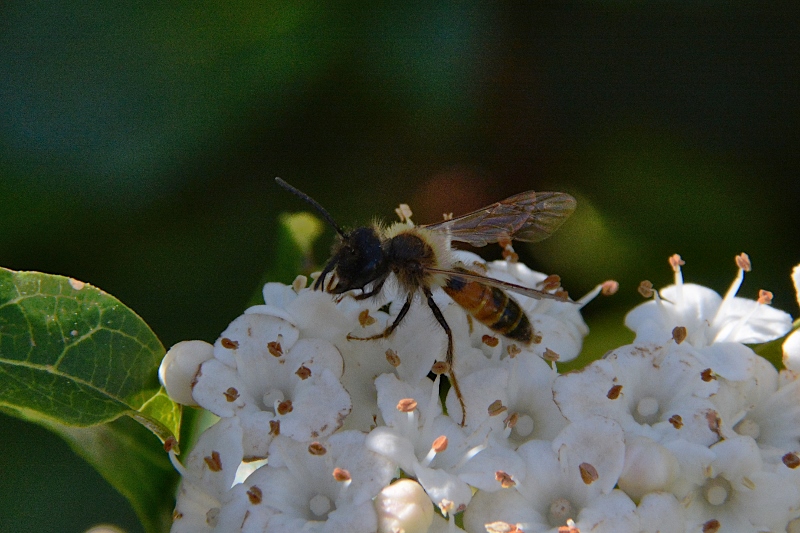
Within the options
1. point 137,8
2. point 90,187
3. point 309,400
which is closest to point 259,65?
point 137,8

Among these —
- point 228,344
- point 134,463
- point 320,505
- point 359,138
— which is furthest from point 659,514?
point 359,138

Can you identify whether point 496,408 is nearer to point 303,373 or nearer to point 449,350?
point 449,350

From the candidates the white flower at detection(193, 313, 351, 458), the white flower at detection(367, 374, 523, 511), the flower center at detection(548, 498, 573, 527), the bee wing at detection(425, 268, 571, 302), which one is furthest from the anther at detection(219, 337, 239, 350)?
the flower center at detection(548, 498, 573, 527)

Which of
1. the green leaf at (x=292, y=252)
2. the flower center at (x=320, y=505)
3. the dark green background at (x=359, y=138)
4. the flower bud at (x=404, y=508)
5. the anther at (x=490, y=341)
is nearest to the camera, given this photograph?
the flower bud at (x=404, y=508)

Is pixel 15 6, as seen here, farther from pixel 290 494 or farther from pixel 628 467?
pixel 628 467

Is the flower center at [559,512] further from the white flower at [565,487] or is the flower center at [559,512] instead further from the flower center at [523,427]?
the flower center at [523,427]

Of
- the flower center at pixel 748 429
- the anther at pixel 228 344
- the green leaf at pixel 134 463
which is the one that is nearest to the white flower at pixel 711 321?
the flower center at pixel 748 429

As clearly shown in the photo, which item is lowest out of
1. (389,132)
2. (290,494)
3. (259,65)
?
(290,494)

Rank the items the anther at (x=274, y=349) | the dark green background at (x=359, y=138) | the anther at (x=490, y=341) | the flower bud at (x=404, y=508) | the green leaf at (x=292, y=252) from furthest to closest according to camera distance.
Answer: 1. the dark green background at (x=359, y=138)
2. the green leaf at (x=292, y=252)
3. the anther at (x=490, y=341)
4. the anther at (x=274, y=349)
5. the flower bud at (x=404, y=508)
